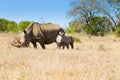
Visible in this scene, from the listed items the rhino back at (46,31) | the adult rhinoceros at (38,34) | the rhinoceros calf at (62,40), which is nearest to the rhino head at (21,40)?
the adult rhinoceros at (38,34)

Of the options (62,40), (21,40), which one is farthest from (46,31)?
(21,40)

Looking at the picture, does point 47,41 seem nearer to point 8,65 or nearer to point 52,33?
point 52,33

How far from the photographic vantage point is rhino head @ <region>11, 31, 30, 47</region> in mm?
16750

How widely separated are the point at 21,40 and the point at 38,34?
1.31 meters

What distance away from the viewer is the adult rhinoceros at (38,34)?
17156mm

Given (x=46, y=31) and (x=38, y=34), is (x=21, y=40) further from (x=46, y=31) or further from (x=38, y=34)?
(x=46, y=31)

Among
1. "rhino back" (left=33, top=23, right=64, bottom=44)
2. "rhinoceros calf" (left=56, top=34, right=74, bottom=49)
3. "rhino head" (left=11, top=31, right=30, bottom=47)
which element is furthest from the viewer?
"rhino back" (left=33, top=23, right=64, bottom=44)

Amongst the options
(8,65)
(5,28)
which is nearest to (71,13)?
(5,28)

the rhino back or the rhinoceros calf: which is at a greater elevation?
the rhino back

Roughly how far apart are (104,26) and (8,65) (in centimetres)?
4410

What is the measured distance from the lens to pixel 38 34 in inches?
707

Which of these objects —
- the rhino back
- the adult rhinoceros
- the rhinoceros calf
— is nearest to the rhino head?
the adult rhinoceros

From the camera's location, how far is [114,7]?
2040 inches

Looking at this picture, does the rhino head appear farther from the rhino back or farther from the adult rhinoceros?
the rhino back
